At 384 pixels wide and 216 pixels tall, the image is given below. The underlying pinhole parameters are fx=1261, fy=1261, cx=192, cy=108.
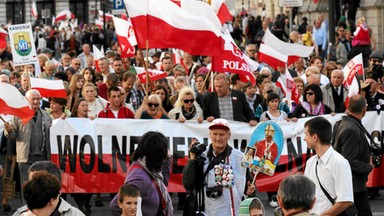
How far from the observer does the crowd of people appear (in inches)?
330

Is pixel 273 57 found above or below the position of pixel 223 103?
above

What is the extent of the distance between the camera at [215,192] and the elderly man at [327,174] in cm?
85

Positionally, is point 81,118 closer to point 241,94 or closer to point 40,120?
point 40,120

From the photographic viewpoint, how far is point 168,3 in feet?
48.8

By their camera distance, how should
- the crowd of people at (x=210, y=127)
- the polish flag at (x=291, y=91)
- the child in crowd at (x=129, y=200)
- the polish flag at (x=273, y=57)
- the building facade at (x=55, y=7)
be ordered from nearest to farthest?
the child in crowd at (x=129, y=200)
the crowd of people at (x=210, y=127)
the polish flag at (x=291, y=91)
the polish flag at (x=273, y=57)
the building facade at (x=55, y=7)

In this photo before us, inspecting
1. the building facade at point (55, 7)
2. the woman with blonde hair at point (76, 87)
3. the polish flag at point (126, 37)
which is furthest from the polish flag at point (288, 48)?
the building facade at point (55, 7)

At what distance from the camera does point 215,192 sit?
30.5 feet

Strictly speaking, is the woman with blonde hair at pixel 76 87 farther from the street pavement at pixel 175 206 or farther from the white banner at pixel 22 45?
the white banner at pixel 22 45

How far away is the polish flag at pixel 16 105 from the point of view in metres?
13.5

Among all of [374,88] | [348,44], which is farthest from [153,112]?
[348,44]

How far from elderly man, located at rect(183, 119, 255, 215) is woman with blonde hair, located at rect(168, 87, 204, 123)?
5.48m

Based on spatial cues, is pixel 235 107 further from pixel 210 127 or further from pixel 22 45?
pixel 22 45

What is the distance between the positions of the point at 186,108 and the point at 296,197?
26.2 ft

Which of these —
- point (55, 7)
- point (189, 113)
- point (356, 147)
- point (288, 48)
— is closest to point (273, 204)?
point (189, 113)
